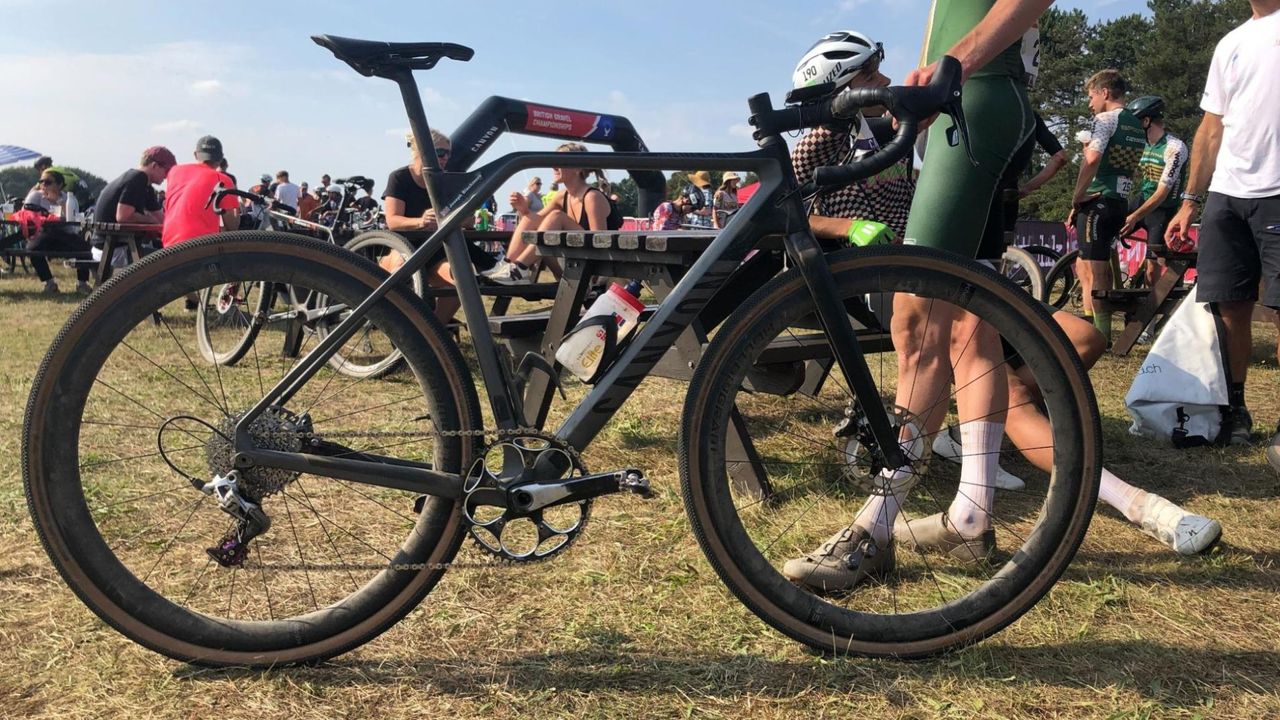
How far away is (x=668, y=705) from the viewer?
1815 millimetres

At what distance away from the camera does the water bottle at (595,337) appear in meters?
2.06

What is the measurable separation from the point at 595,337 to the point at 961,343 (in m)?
1.14

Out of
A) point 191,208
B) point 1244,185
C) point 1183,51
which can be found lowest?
point 191,208

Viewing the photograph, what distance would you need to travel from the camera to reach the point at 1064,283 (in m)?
9.52

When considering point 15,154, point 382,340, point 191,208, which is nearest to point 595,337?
point 382,340

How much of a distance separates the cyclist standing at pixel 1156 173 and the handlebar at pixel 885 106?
18.0 feet

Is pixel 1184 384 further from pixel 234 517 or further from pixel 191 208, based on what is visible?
pixel 191 208

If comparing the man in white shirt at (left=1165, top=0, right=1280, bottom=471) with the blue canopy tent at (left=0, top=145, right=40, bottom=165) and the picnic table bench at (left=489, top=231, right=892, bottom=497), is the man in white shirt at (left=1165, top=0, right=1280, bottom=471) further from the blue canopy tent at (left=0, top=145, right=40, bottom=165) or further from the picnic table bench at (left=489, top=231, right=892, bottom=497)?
the blue canopy tent at (left=0, top=145, right=40, bottom=165)

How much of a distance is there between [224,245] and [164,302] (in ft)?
0.56

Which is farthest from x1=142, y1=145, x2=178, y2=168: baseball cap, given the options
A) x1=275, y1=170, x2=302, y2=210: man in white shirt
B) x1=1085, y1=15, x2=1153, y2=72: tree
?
x1=1085, y1=15, x2=1153, y2=72: tree

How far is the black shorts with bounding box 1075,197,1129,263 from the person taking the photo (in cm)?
661

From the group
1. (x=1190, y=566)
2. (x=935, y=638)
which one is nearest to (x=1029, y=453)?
(x=1190, y=566)

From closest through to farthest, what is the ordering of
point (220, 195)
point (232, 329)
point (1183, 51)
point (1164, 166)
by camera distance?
point (232, 329), point (220, 195), point (1164, 166), point (1183, 51)

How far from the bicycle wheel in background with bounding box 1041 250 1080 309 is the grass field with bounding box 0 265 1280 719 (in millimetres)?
5758
